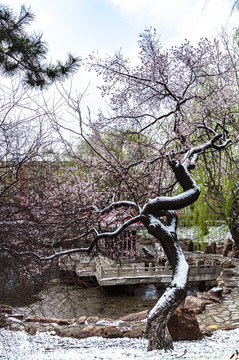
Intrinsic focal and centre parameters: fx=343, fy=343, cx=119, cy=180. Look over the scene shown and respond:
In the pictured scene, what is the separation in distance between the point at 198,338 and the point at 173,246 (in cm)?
213

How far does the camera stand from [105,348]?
239 inches

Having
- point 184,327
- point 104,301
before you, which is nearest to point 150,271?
point 104,301

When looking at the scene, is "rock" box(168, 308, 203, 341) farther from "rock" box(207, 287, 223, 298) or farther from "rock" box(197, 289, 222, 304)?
"rock" box(207, 287, 223, 298)

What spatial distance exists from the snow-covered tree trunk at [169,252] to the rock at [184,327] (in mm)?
1002

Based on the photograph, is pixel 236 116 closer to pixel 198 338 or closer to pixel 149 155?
pixel 149 155

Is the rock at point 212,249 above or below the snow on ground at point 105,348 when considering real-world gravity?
above

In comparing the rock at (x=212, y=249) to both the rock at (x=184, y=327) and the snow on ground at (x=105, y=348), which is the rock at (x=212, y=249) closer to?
the snow on ground at (x=105, y=348)

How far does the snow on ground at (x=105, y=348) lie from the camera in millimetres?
5109

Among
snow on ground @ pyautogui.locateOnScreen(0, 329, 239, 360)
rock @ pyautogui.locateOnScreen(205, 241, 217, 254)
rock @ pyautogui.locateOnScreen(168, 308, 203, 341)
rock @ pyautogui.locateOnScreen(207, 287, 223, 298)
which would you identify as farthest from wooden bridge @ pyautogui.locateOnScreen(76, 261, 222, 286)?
rock @ pyautogui.locateOnScreen(168, 308, 203, 341)

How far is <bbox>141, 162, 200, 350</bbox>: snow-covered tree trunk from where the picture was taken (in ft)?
17.3

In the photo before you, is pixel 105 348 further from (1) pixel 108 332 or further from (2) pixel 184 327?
(2) pixel 184 327

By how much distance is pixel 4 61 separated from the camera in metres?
5.05

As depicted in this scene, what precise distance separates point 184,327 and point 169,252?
1.72m

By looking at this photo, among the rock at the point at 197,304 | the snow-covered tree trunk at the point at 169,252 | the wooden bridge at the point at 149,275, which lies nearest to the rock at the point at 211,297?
the rock at the point at 197,304
